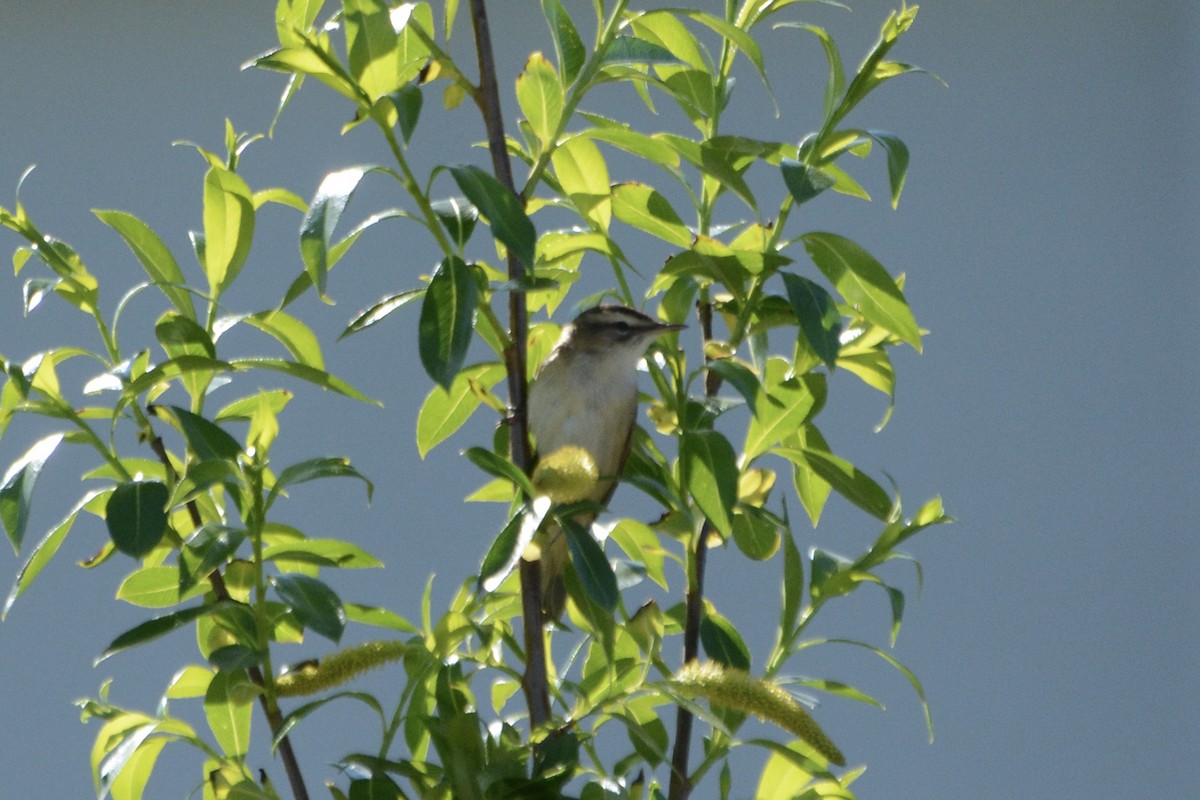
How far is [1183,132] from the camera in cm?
273

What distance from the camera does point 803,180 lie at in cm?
80

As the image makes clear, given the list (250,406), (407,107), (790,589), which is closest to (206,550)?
(250,406)

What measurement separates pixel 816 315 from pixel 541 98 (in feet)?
0.68

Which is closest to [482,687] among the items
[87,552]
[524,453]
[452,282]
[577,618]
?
[87,552]

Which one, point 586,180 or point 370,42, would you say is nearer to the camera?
point 370,42

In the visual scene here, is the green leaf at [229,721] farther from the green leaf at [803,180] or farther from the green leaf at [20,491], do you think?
the green leaf at [803,180]

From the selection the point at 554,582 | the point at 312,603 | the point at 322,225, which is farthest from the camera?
the point at 554,582

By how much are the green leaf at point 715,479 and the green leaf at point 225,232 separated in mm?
312

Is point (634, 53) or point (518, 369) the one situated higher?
point (634, 53)

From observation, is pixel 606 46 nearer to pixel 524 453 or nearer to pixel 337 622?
pixel 524 453

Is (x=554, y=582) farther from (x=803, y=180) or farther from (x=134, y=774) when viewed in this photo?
(x=803, y=180)

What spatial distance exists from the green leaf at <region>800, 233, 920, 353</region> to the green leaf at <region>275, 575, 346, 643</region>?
351 mm

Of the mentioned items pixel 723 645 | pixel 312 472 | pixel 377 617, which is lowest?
pixel 723 645

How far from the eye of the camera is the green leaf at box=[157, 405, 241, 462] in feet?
2.67
